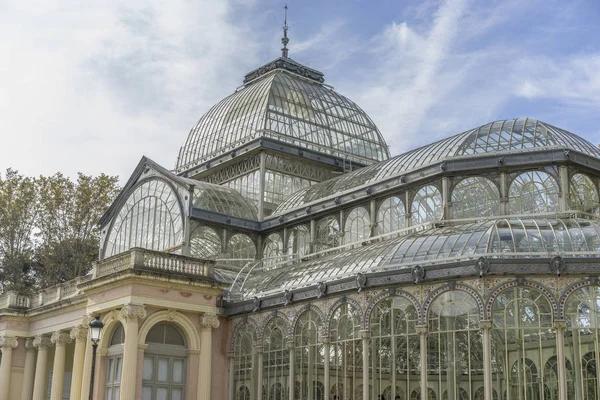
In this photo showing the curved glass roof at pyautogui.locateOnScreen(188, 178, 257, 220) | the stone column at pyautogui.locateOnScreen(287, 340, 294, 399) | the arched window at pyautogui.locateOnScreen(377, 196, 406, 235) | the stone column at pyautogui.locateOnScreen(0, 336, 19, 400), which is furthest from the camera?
the stone column at pyautogui.locateOnScreen(0, 336, 19, 400)

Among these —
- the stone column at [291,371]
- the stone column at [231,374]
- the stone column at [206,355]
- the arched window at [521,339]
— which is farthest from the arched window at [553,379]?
the stone column at [206,355]

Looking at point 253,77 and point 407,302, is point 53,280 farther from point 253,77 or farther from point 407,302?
point 407,302

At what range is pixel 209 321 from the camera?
40281 millimetres

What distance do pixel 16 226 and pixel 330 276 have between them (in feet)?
116

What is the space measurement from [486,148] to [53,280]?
1491 inches

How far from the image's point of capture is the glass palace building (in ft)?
99.8

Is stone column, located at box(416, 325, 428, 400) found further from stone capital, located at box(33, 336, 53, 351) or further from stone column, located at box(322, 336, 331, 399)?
stone capital, located at box(33, 336, 53, 351)

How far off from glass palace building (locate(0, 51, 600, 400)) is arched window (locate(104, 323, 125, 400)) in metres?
0.09

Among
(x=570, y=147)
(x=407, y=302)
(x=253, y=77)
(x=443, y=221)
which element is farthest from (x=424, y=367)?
(x=253, y=77)

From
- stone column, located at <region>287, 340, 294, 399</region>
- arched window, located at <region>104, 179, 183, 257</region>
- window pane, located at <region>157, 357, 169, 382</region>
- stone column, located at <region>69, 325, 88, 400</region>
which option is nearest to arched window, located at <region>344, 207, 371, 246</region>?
stone column, located at <region>287, 340, 294, 399</region>

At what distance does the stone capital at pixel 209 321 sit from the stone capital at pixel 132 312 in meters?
3.18

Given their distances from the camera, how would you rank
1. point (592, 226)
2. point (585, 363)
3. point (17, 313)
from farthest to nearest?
point (17, 313) < point (592, 226) < point (585, 363)

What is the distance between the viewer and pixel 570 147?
38969 millimetres

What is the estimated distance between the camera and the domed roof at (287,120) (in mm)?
56531
